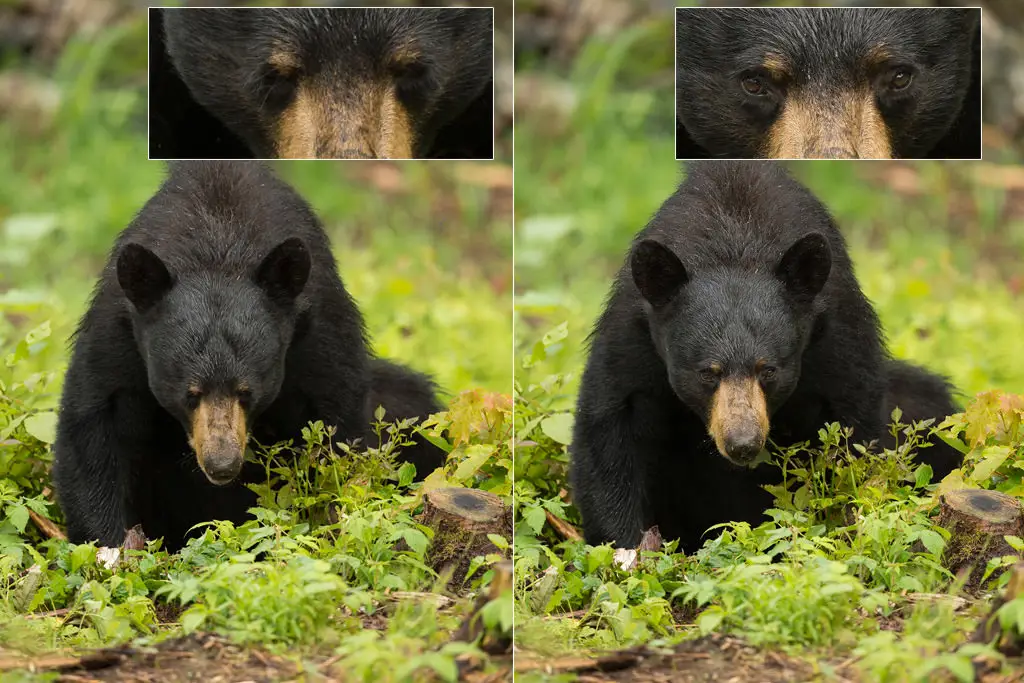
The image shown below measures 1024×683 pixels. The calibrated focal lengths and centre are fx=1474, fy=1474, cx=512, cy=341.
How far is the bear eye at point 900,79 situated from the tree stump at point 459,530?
2458 millimetres

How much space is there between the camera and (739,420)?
558 centimetres

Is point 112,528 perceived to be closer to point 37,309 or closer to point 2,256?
point 37,309

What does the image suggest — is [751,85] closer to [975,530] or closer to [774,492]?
[774,492]

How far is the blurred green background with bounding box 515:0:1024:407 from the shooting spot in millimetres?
7074

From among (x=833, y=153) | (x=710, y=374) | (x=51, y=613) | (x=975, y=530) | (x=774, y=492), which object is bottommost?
(x=51, y=613)

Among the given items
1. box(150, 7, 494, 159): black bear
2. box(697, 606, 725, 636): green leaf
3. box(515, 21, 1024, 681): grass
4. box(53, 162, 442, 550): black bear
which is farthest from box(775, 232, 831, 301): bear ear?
box(53, 162, 442, 550): black bear

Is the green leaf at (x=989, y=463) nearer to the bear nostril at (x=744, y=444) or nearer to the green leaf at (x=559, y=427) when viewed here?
the bear nostril at (x=744, y=444)

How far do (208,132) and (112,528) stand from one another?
68.5 inches

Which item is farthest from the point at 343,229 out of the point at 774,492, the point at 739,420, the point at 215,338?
the point at 739,420

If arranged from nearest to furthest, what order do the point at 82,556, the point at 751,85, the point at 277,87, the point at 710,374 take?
the point at 710,374
the point at 82,556
the point at 277,87
the point at 751,85

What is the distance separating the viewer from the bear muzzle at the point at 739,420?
5551 millimetres

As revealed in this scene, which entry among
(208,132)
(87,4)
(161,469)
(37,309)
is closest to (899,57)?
(208,132)

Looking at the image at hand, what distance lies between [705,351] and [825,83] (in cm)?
132

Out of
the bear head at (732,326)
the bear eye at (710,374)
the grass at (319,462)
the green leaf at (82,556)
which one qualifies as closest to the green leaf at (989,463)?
the bear head at (732,326)
